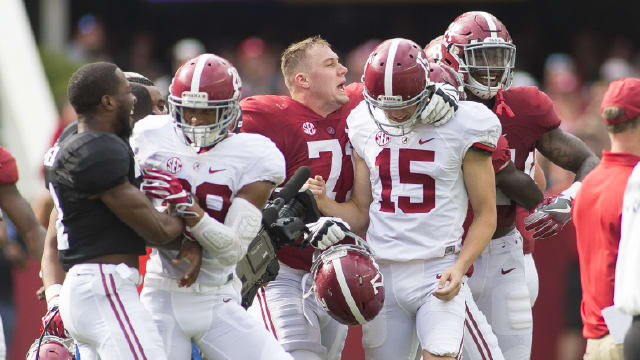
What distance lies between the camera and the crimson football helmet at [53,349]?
16.7ft

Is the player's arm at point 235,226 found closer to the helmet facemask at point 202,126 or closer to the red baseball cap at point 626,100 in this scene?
the helmet facemask at point 202,126

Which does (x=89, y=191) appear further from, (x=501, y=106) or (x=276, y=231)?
(x=501, y=106)

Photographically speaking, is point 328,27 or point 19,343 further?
point 328,27

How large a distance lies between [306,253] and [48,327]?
1.34 meters

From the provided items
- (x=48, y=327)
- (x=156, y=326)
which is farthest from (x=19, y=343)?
(x=156, y=326)

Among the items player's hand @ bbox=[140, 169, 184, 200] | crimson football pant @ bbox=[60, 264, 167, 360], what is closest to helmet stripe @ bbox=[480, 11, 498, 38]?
player's hand @ bbox=[140, 169, 184, 200]

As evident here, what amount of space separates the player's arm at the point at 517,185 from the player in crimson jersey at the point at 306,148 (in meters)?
0.78

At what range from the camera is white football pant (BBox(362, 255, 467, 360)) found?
4.77m

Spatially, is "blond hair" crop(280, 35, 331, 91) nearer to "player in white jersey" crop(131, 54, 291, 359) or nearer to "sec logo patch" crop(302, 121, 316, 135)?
"sec logo patch" crop(302, 121, 316, 135)

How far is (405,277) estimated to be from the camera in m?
4.92

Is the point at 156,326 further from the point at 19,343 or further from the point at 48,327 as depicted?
the point at 19,343

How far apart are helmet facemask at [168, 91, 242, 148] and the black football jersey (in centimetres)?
28

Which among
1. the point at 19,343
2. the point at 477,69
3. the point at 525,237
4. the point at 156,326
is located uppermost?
the point at 477,69

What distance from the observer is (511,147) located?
5652mm
